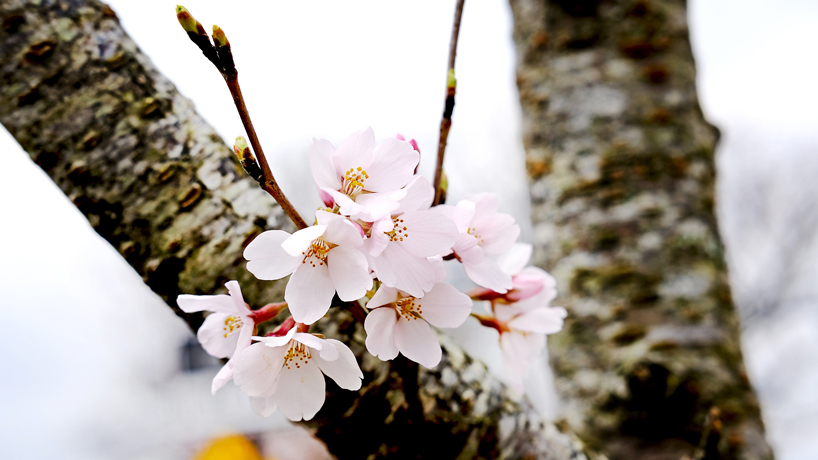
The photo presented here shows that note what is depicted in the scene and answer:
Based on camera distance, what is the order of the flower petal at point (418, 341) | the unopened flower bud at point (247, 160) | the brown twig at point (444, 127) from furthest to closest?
the brown twig at point (444, 127) → the flower petal at point (418, 341) → the unopened flower bud at point (247, 160)

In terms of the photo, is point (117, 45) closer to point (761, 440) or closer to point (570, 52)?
point (570, 52)

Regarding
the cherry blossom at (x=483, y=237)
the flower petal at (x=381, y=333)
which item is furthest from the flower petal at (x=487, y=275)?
the flower petal at (x=381, y=333)

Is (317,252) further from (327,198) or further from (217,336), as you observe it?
(217,336)

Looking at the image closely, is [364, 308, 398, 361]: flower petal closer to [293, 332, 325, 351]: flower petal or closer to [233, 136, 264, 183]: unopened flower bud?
[293, 332, 325, 351]: flower petal

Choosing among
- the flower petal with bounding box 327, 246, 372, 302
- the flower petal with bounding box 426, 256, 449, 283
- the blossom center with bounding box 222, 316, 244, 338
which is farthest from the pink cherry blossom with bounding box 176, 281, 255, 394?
the flower petal with bounding box 426, 256, 449, 283

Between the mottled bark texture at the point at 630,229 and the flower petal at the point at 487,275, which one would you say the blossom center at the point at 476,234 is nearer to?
the flower petal at the point at 487,275

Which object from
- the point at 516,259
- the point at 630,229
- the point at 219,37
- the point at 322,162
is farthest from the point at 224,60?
the point at 630,229

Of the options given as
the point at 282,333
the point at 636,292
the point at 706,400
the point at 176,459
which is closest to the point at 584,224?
the point at 636,292
